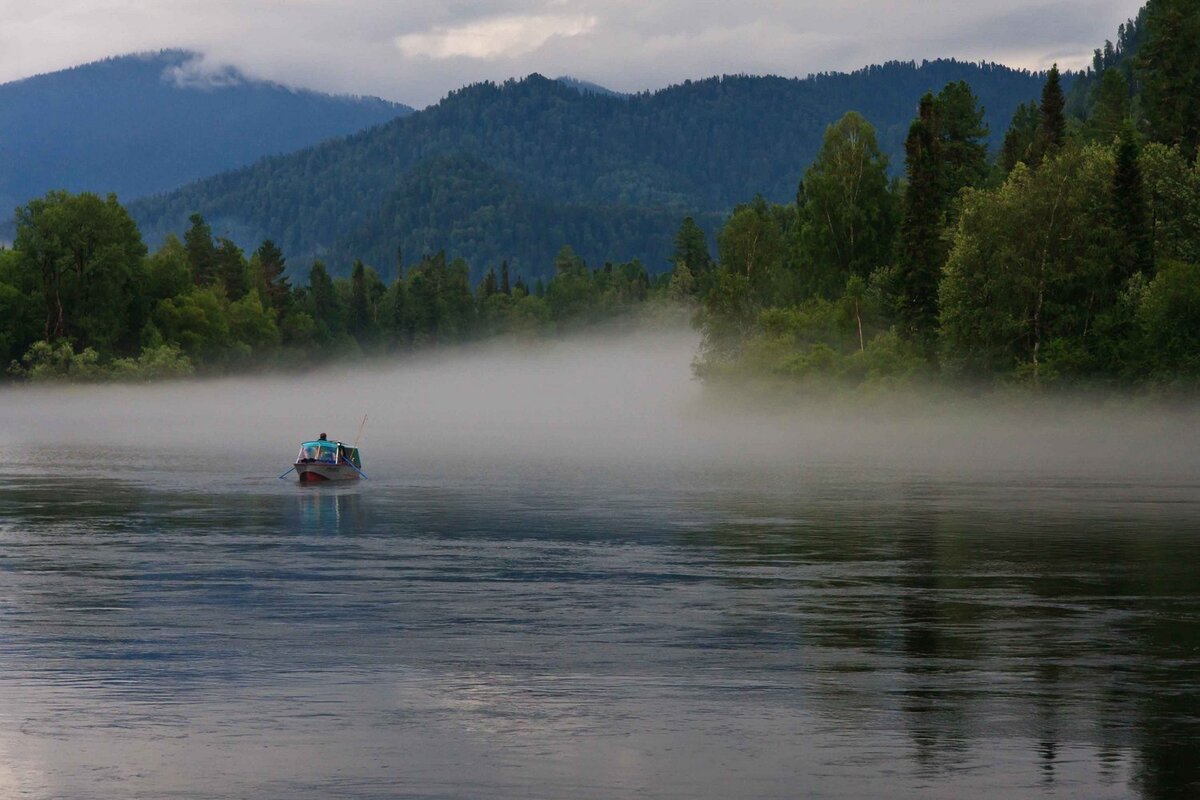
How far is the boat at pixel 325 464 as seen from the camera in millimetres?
73750

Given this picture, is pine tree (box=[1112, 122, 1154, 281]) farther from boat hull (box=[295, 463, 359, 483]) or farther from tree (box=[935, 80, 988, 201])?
boat hull (box=[295, 463, 359, 483])

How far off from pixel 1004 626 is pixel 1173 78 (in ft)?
412

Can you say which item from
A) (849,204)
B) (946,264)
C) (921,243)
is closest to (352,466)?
(946,264)

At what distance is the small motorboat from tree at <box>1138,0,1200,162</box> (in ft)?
298

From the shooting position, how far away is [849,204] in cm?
14888

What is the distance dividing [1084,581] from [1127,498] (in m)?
26.6

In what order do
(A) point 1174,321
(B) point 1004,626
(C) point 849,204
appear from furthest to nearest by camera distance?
(C) point 849,204, (A) point 1174,321, (B) point 1004,626

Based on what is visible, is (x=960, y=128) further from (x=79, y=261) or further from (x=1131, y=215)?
(x=79, y=261)

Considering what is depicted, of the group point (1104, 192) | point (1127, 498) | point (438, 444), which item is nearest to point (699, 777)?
point (1127, 498)

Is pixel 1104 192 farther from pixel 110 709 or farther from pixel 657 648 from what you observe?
pixel 110 709

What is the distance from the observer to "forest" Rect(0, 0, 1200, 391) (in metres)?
113

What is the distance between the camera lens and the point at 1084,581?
37.8 m

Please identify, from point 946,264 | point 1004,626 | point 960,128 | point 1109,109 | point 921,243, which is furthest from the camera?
point 1109,109

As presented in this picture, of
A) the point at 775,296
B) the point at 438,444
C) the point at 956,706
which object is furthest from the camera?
the point at 775,296
